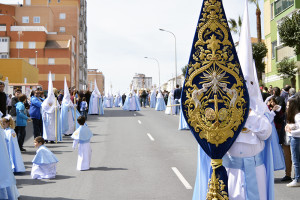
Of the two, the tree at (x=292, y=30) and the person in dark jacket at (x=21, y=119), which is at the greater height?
the tree at (x=292, y=30)

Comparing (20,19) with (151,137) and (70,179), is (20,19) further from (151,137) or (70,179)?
(70,179)

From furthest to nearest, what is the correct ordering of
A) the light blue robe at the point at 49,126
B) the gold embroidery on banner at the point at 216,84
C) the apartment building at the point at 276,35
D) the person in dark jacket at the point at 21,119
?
the apartment building at the point at 276,35, the light blue robe at the point at 49,126, the person in dark jacket at the point at 21,119, the gold embroidery on banner at the point at 216,84

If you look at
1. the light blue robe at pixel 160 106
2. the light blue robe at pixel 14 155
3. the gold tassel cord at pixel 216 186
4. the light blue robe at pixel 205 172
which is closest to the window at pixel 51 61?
the light blue robe at pixel 160 106

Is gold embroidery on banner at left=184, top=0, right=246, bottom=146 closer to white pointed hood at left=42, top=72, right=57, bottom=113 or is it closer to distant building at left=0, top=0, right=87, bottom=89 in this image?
white pointed hood at left=42, top=72, right=57, bottom=113

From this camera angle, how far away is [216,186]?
14.0 ft

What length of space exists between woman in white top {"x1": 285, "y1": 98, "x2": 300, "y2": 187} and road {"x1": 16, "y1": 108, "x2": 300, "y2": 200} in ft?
1.20

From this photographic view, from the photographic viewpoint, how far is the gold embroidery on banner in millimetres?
4215

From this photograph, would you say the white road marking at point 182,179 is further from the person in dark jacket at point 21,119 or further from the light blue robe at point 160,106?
the light blue robe at point 160,106

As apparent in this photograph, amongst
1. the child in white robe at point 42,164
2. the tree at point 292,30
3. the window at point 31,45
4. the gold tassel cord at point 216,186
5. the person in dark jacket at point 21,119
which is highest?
the window at point 31,45

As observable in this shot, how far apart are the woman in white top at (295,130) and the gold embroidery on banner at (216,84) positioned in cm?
392

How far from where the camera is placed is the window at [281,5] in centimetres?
3017

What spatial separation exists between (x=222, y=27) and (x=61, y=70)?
73614 millimetres

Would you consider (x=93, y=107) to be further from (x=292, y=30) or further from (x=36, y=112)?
(x=36, y=112)

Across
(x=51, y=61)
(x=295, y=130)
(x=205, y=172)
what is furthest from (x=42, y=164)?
(x=51, y=61)
